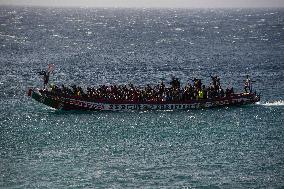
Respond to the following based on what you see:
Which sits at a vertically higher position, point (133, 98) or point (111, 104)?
point (133, 98)

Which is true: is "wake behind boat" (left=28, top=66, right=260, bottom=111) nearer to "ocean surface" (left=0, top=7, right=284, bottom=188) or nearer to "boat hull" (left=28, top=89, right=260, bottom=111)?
"boat hull" (left=28, top=89, right=260, bottom=111)

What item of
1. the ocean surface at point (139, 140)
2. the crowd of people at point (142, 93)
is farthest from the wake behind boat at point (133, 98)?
the ocean surface at point (139, 140)

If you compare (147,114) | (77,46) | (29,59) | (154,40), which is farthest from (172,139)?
(154,40)

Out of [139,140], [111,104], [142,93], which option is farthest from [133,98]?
[139,140]

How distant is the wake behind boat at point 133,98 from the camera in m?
48.3

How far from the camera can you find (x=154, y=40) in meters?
127

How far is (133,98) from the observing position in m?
49.3

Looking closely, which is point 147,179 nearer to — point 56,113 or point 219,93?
point 56,113

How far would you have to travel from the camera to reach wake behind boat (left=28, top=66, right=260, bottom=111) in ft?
158

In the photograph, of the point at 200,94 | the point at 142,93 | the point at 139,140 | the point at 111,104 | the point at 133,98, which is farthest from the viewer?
the point at 200,94

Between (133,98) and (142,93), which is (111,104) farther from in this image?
(142,93)

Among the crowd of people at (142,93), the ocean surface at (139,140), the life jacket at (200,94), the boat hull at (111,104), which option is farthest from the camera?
the life jacket at (200,94)

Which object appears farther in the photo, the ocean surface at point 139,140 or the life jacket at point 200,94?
the life jacket at point 200,94

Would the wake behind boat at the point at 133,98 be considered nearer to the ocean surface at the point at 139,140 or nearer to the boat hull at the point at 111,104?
the boat hull at the point at 111,104
